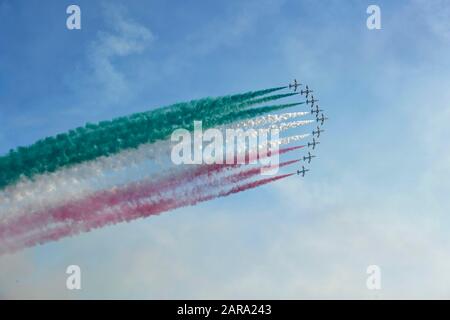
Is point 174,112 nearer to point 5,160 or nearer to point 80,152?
point 80,152

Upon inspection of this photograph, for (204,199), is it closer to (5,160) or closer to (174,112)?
(174,112)

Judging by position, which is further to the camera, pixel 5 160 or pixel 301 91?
pixel 301 91

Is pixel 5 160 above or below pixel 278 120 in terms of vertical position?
below
